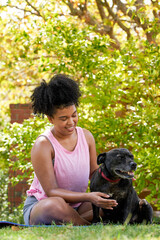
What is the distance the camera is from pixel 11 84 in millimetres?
11398

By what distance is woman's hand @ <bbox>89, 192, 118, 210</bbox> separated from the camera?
364 centimetres

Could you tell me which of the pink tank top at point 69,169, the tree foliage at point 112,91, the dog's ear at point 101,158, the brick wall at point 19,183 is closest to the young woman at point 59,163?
the pink tank top at point 69,169

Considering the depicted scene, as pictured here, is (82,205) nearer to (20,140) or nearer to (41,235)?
(41,235)

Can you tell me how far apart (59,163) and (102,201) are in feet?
2.69

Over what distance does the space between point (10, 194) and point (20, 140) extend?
3.60 metres

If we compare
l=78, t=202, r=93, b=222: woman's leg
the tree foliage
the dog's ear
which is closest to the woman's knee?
l=78, t=202, r=93, b=222: woman's leg

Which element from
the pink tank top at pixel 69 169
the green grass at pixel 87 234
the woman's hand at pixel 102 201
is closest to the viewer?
the green grass at pixel 87 234

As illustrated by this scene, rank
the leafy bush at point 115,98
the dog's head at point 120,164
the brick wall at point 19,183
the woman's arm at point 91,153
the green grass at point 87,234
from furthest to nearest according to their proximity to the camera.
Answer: the brick wall at point 19,183 < the leafy bush at point 115,98 < the woman's arm at point 91,153 < the dog's head at point 120,164 < the green grass at point 87,234

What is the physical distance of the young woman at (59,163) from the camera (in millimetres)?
4051

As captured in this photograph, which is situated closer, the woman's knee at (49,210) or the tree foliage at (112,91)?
the woman's knee at (49,210)

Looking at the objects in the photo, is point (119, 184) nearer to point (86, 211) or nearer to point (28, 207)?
point (86, 211)

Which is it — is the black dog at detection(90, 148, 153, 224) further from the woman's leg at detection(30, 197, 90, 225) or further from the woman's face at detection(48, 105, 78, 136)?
the woman's face at detection(48, 105, 78, 136)

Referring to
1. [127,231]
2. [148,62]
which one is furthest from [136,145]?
[127,231]

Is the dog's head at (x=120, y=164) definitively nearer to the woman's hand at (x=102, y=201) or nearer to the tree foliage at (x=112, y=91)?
the woman's hand at (x=102, y=201)
